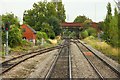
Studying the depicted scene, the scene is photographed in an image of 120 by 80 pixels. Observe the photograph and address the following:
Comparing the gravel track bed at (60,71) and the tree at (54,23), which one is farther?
the tree at (54,23)

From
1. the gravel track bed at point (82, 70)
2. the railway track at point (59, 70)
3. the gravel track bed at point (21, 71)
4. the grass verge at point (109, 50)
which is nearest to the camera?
the railway track at point (59, 70)

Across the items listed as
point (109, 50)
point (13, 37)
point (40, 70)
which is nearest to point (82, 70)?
point (40, 70)

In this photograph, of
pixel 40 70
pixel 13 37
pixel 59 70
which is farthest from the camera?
pixel 13 37

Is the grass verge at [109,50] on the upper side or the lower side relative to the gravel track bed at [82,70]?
upper

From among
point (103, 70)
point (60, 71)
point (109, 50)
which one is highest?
point (109, 50)

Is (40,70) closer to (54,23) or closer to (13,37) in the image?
(13,37)

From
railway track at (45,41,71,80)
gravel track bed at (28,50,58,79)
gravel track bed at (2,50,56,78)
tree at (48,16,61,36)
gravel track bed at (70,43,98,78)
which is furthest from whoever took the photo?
tree at (48,16,61,36)

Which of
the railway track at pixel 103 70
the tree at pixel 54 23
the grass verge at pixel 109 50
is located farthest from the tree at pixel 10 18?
the tree at pixel 54 23

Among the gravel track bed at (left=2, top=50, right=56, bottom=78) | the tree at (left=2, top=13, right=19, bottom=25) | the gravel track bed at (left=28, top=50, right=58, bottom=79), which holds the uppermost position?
the tree at (left=2, top=13, right=19, bottom=25)

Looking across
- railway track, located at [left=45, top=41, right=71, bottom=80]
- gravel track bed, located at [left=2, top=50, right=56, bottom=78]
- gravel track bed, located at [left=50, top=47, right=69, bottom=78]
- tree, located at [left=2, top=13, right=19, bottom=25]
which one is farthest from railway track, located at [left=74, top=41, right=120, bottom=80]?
tree, located at [left=2, top=13, right=19, bottom=25]

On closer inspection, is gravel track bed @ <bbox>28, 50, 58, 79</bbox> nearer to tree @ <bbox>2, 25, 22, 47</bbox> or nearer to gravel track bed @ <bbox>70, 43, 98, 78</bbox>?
gravel track bed @ <bbox>70, 43, 98, 78</bbox>

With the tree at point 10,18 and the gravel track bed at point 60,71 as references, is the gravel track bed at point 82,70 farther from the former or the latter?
the tree at point 10,18

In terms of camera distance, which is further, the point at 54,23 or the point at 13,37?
the point at 54,23

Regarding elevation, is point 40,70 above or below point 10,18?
below
